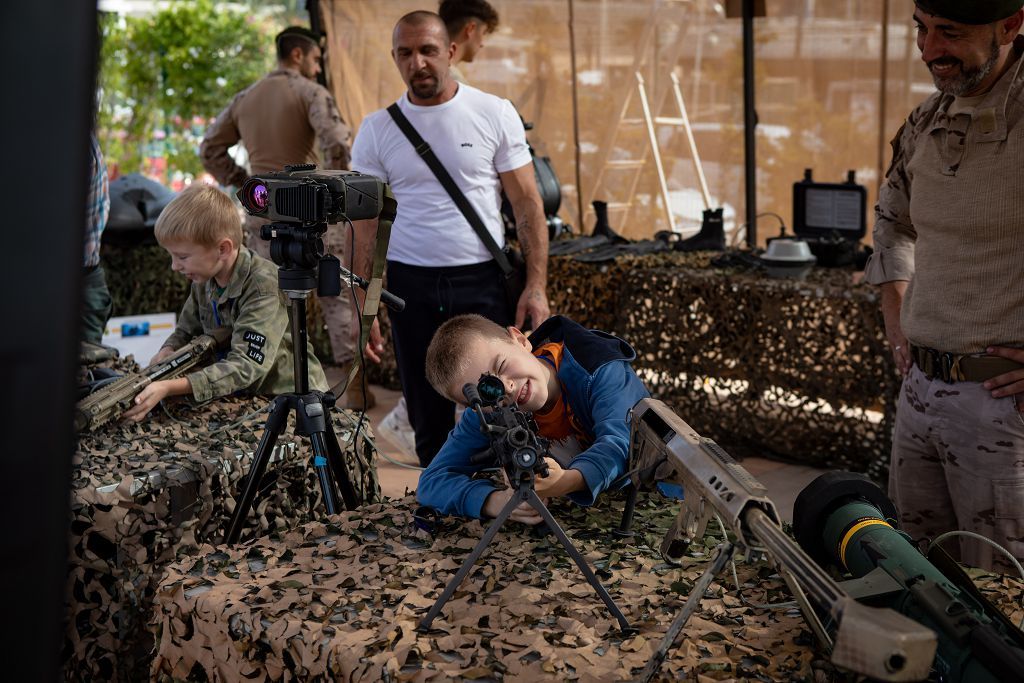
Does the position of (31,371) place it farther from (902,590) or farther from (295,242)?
(295,242)

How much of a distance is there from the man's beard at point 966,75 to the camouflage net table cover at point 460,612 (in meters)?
1.05

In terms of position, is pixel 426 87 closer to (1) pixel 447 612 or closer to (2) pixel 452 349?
(2) pixel 452 349

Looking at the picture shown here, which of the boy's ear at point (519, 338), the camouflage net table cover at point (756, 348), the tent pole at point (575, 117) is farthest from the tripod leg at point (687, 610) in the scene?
the tent pole at point (575, 117)

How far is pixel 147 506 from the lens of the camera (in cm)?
213

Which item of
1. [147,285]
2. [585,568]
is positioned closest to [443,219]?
[585,568]

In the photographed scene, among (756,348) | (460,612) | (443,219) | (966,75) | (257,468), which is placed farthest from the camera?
(756,348)

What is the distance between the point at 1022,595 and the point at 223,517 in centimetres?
163

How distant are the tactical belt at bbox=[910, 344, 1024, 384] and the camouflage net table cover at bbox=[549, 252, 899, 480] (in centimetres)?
177

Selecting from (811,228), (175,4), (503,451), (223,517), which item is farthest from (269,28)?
(503,451)

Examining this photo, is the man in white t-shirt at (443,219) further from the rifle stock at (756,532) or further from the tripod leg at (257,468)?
the rifle stock at (756,532)

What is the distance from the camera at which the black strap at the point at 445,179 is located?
9.85ft

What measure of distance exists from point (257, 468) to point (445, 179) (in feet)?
4.19

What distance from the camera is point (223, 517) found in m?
2.25

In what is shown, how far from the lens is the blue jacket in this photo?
166cm
